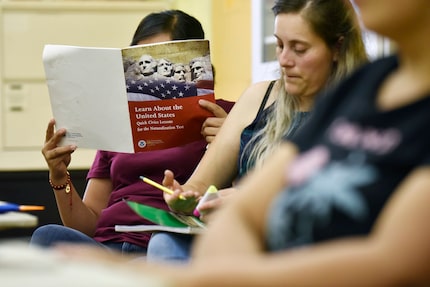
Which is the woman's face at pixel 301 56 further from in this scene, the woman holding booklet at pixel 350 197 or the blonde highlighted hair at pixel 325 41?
the woman holding booklet at pixel 350 197

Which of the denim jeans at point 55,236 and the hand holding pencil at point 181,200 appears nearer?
the hand holding pencil at point 181,200

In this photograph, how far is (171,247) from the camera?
2.22 m

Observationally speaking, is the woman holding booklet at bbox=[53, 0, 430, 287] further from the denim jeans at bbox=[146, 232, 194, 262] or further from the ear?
the ear

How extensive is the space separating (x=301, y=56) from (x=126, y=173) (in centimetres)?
72

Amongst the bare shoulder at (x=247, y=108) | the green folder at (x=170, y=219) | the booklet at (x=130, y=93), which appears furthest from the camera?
the booklet at (x=130, y=93)

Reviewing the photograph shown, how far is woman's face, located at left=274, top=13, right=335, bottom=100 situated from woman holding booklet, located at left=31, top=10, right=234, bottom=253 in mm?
350

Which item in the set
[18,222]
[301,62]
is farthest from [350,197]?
[301,62]

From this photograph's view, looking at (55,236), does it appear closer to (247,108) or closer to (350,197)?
(247,108)

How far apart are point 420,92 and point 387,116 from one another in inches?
1.9

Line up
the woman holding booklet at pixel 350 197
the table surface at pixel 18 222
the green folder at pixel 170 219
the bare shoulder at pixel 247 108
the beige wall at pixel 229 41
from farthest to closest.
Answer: the beige wall at pixel 229 41 < the bare shoulder at pixel 247 108 < the green folder at pixel 170 219 < the table surface at pixel 18 222 < the woman holding booklet at pixel 350 197

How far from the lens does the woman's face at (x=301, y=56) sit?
7.61 ft

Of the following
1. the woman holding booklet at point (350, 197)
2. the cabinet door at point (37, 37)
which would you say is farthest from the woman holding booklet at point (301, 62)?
the cabinet door at point (37, 37)

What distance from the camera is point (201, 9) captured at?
6402 millimetres

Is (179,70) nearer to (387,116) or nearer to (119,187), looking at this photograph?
(119,187)
